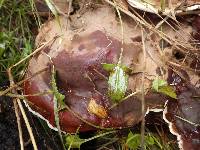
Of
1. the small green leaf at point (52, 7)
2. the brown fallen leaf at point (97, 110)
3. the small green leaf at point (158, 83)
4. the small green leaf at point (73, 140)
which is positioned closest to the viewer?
the small green leaf at point (158, 83)

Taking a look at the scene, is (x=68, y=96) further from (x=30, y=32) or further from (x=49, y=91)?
(x=30, y=32)

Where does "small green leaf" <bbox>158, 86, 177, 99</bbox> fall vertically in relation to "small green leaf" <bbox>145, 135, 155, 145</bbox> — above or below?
above

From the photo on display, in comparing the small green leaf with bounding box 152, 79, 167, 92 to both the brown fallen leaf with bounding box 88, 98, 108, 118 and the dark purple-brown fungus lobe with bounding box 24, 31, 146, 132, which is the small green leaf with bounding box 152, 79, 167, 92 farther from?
the brown fallen leaf with bounding box 88, 98, 108, 118

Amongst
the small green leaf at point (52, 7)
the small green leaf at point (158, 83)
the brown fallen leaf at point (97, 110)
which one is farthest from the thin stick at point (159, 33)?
the brown fallen leaf at point (97, 110)

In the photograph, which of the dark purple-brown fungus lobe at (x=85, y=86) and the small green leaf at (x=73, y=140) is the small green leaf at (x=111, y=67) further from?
the small green leaf at (x=73, y=140)

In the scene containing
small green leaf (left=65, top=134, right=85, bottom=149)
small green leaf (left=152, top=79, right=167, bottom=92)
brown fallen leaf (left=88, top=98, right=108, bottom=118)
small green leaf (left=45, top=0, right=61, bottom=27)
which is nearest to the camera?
small green leaf (left=152, top=79, right=167, bottom=92)

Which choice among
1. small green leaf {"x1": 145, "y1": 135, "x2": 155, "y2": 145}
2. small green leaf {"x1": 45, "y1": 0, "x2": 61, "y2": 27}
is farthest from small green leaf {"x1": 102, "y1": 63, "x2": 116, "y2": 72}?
small green leaf {"x1": 145, "y1": 135, "x2": 155, "y2": 145}

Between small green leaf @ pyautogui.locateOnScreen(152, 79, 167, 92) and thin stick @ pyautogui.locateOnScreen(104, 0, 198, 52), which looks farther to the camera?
thin stick @ pyautogui.locateOnScreen(104, 0, 198, 52)
